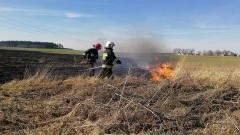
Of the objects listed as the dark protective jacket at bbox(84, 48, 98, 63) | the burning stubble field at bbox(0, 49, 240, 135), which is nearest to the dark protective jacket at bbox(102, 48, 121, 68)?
the dark protective jacket at bbox(84, 48, 98, 63)

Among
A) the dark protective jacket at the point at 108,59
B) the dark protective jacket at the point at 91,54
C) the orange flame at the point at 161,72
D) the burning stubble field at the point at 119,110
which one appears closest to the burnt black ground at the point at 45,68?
the orange flame at the point at 161,72

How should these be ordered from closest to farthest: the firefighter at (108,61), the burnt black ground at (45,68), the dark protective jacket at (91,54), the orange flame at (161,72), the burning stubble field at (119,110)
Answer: the burning stubble field at (119,110) < the firefighter at (108,61) < the orange flame at (161,72) < the dark protective jacket at (91,54) < the burnt black ground at (45,68)

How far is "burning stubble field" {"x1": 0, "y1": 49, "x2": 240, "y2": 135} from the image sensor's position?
682 cm

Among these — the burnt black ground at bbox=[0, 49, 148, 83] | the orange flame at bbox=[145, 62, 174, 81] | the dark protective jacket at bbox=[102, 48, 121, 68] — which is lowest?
Answer: the burnt black ground at bbox=[0, 49, 148, 83]

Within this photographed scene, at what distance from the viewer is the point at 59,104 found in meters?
8.95

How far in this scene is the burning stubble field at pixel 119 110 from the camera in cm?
682

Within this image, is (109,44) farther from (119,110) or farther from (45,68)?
(119,110)

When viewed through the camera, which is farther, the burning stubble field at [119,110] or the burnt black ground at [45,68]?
the burnt black ground at [45,68]

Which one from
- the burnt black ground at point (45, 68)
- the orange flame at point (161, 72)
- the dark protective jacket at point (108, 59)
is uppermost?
the dark protective jacket at point (108, 59)

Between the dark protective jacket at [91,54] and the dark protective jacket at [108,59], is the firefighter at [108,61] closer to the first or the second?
the dark protective jacket at [108,59]

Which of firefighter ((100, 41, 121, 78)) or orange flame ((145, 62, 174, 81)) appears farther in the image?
orange flame ((145, 62, 174, 81))

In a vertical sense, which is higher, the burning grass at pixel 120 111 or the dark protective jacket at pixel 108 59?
the dark protective jacket at pixel 108 59

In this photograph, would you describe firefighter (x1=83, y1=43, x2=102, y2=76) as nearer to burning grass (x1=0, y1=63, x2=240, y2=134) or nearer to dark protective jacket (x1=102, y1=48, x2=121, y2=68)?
dark protective jacket (x1=102, y1=48, x2=121, y2=68)

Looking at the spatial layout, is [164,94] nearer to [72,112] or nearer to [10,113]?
[72,112]
